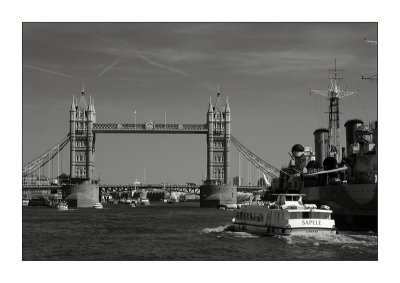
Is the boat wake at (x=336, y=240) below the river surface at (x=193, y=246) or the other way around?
the other way around

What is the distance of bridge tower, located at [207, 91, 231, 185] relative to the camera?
538 ft

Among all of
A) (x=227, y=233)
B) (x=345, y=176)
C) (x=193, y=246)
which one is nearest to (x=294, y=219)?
(x=193, y=246)

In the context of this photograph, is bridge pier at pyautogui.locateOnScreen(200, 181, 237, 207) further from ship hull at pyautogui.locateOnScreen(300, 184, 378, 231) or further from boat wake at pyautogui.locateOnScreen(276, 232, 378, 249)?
boat wake at pyautogui.locateOnScreen(276, 232, 378, 249)

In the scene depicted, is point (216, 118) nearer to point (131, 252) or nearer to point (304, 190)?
point (304, 190)

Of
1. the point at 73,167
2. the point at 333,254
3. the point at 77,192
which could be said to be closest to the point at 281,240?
the point at 333,254

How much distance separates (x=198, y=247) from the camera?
142ft

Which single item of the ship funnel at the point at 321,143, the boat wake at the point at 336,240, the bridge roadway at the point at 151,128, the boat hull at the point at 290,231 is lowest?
the boat wake at the point at 336,240

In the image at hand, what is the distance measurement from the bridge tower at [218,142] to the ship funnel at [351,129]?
A: 92.9m

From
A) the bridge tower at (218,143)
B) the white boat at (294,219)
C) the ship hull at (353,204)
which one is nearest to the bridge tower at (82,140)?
the bridge tower at (218,143)

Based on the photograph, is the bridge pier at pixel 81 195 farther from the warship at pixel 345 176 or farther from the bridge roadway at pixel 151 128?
the warship at pixel 345 176

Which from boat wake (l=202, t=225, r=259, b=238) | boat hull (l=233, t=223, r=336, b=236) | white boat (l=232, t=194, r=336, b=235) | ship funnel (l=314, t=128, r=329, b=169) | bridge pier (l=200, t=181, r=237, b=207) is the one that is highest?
ship funnel (l=314, t=128, r=329, b=169)

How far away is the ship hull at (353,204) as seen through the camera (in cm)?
5431

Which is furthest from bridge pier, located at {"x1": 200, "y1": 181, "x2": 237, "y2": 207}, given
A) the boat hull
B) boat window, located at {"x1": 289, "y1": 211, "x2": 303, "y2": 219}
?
boat window, located at {"x1": 289, "y1": 211, "x2": 303, "y2": 219}

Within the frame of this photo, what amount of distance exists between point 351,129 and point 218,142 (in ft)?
324
